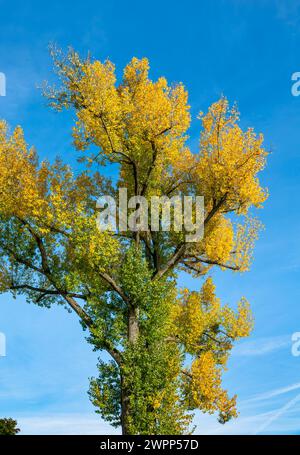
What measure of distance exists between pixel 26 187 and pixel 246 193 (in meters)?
9.52

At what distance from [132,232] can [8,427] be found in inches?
427

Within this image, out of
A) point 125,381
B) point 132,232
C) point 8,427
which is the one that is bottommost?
point 8,427

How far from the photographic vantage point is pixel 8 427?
79.1 feet

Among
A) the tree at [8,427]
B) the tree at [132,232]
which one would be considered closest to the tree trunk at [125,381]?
the tree at [132,232]

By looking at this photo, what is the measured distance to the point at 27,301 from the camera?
2467cm

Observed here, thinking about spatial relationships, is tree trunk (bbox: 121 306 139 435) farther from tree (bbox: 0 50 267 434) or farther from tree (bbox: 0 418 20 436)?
tree (bbox: 0 418 20 436)

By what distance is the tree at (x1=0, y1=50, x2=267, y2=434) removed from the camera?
20625mm

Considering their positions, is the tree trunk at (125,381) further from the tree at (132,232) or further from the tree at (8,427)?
the tree at (8,427)

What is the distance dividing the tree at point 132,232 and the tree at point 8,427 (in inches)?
231

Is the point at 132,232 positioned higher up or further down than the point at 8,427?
higher up

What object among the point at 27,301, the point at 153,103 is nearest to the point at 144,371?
the point at 27,301
